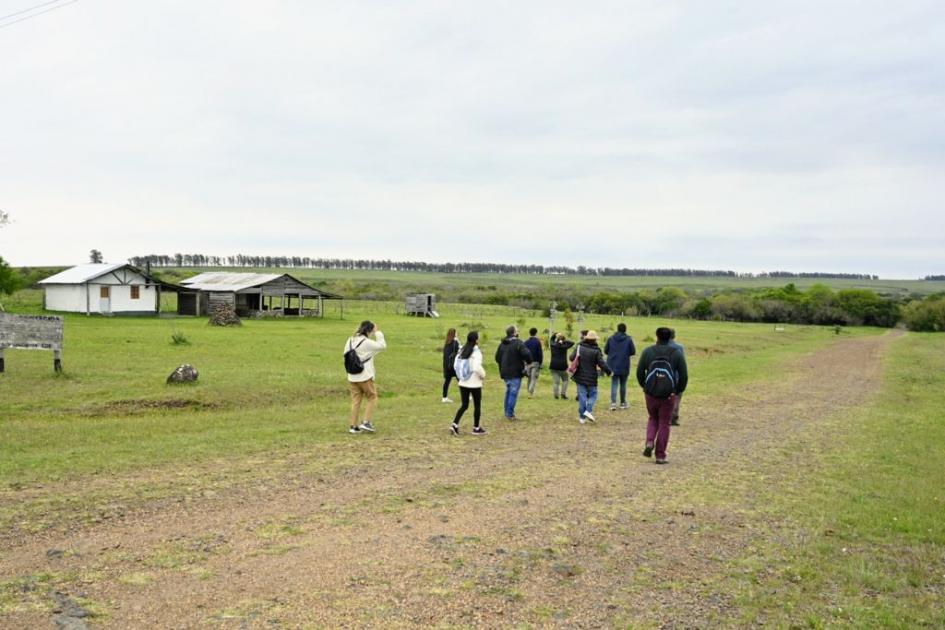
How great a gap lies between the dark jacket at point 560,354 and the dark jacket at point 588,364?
266 cm

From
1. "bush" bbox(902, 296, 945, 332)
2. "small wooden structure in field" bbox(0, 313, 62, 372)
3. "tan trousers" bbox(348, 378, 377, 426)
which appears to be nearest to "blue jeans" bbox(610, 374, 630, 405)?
"tan trousers" bbox(348, 378, 377, 426)

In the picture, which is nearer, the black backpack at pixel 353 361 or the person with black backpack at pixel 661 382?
the person with black backpack at pixel 661 382

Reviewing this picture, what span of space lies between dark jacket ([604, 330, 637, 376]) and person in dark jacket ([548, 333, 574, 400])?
3.66ft

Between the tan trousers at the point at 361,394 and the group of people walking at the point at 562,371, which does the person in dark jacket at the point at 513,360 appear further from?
the tan trousers at the point at 361,394

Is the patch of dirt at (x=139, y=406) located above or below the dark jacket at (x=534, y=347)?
below

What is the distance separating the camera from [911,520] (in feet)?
27.1

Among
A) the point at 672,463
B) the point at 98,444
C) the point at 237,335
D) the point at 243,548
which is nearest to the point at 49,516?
the point at 243,548

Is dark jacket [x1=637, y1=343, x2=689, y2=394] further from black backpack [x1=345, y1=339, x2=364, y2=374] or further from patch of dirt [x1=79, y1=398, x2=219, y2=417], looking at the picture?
patch of dirt [x1=79, y1=398, x2=219, y2=417]

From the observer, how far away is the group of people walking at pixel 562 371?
10.7 m

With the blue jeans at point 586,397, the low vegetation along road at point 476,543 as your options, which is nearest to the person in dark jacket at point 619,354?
the blue jeans at point 586,397

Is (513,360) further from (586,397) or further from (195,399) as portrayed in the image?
(195,399)

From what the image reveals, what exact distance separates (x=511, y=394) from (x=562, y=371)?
3640mm

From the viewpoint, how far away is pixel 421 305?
63750mm

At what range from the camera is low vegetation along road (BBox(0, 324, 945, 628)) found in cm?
542
